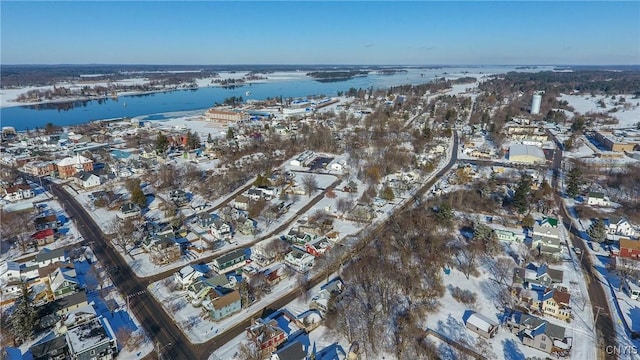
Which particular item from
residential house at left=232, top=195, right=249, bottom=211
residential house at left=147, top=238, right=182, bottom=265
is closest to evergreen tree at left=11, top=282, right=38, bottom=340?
residential house at left=147, top=238, right=182, bottom=265

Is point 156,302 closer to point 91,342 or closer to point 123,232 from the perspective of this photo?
point 91,342

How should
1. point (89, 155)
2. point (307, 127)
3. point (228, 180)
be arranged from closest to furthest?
point (228, 180) → point (89, 155) → point (307, 127)

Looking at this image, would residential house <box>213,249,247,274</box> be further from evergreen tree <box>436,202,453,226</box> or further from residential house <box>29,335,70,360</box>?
evergreen tree <box>436,202,453,226</box>

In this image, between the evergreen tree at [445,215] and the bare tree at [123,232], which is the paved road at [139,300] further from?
the evergreen tree at [445,215]

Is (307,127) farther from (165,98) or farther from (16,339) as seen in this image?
(165,98)

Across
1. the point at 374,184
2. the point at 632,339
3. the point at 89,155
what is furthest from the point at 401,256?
the point at 89,155

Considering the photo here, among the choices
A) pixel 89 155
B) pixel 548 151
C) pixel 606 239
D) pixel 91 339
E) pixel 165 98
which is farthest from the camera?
pixel 165 98

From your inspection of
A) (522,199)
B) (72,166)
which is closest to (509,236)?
(522,199)
